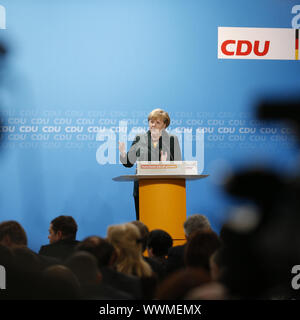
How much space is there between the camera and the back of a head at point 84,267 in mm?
1561

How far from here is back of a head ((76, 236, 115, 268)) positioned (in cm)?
188

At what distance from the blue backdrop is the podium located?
2058 mm

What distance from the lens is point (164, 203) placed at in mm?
3531

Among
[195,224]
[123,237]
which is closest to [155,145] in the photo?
[195,224]

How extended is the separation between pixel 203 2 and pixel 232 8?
38cm

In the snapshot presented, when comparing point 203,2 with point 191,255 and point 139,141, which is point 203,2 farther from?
point 191,255

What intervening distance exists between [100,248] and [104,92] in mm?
4106

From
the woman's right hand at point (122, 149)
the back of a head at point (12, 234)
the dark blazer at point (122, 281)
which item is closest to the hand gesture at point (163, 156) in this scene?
the woman's right hand at point (122, 149)

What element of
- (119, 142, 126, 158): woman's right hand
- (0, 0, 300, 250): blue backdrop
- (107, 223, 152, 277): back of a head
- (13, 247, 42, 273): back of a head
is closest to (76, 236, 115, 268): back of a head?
(107, 223, 152, 277): back of a head

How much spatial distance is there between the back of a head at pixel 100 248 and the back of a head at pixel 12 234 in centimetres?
83

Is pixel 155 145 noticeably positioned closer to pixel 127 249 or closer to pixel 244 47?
pixel 127 249

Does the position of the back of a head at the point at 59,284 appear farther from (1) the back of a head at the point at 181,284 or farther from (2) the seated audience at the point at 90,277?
(1) the back of a head at the point at 181,284

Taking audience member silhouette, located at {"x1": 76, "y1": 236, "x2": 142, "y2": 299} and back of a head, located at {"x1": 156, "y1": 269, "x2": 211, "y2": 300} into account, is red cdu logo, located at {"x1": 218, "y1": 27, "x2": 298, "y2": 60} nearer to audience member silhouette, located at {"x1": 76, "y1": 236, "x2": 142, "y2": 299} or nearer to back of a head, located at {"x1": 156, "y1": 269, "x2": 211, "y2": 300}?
audience member silhouette, located at {"x1": 76, "y1": 236, "x2": 142, "y2": 299}

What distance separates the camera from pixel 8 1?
5.66 meters
